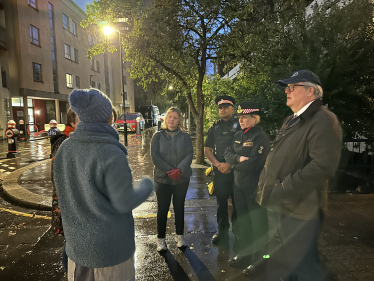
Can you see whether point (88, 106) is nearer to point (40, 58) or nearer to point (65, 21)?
point (40, 58)

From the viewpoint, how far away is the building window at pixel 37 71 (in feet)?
72.8

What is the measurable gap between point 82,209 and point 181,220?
2.19 metres

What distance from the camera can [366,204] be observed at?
4934mm

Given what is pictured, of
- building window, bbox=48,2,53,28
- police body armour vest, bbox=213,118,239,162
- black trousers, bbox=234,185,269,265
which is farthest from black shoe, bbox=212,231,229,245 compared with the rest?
building window, bbox=48,2,53,28

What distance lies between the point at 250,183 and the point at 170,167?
109 cm

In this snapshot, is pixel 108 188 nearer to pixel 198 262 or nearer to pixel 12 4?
pixel 198 262

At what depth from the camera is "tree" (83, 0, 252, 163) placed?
7742 millimetres

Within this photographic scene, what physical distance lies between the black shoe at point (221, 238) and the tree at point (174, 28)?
561 cm

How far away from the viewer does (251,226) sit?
11.0 feet

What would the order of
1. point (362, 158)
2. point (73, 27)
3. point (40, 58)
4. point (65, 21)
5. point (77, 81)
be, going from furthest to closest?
1. point (77, 81)
2. point (73, 27)
3. point (65, 21)
4. point (40, 58)
5. point (362, 158)

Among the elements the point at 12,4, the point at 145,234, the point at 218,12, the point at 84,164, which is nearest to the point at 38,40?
the point at 12,4

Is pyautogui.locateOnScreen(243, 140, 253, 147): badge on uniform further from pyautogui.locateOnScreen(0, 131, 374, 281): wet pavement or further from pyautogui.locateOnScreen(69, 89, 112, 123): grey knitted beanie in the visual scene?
pyautogui.locateOnScreen(69, 89, 112, 123): grey knitted beanie

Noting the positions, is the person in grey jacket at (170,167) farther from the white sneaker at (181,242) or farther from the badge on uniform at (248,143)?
the badge on uniform at (248,143)

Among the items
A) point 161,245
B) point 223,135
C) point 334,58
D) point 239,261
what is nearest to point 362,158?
point 334,58
